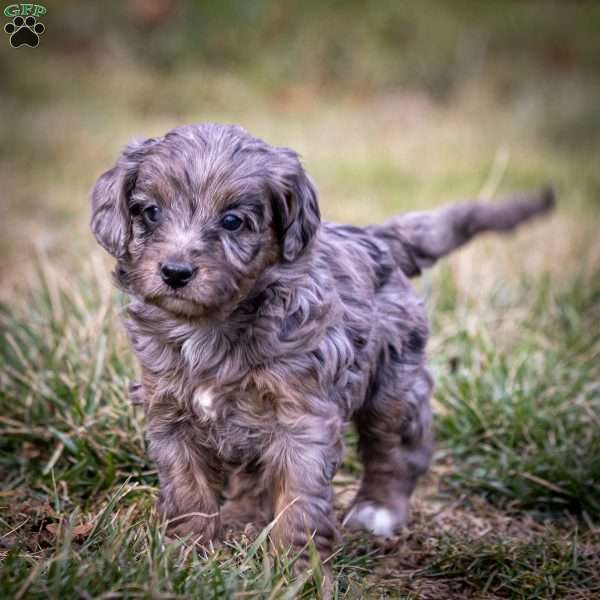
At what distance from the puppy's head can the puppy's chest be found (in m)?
0.36

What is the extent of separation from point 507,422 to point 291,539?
214 centimetres

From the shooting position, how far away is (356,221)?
9312 millimetres

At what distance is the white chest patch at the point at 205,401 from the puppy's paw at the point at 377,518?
1.25m

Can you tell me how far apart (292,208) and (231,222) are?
0.28 meters

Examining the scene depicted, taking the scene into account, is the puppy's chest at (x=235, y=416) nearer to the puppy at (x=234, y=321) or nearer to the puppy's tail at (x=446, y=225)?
the puppy at (x=234, y=321)

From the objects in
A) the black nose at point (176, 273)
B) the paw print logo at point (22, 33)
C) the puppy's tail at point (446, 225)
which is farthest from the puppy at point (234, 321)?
the paw print logo at point (22, 33)

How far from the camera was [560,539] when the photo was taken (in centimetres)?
445

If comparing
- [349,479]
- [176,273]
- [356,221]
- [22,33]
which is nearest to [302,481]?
[176,273]

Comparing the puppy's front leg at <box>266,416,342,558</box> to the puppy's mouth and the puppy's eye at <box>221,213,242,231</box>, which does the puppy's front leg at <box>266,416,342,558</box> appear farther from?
the puppy's eye at <box>221,213,242,231</box>

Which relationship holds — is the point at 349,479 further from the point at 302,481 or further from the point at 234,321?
the point at 234,321

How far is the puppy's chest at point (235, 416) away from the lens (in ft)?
11.9

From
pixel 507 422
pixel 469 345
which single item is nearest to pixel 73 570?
pixel 507 422

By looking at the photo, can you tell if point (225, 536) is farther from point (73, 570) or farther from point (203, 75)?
point (203, 75)

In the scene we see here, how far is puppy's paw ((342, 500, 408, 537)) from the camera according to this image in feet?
14.9
